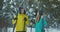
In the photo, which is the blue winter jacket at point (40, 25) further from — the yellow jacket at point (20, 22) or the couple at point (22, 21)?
the yellow jacket at point (20, 22)

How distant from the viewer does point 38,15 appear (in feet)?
7.21

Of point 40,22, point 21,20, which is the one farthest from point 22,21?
point 40,22

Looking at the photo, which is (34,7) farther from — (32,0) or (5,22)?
(5,22)

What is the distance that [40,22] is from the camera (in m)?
2.22

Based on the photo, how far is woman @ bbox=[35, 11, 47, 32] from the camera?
2.20 m

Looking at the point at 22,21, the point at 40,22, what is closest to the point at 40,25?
the point at 40,22

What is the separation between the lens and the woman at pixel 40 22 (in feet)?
7.21

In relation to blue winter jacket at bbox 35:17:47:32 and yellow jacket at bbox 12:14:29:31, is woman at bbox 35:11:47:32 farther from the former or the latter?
yellow jacket at bbox 12:14:29:31

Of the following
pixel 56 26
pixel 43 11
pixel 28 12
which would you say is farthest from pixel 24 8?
pixel 56 26

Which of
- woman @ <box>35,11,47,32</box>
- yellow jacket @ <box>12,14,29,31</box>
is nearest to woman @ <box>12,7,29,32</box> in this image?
yellow jacket @ <box>12,14,29,31</box>

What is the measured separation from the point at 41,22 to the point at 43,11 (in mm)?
127

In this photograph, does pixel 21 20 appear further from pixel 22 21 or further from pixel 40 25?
pixel 40 25

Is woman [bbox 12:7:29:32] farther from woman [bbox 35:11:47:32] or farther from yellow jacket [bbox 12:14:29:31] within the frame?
woman [bbox 35:11:47:32]

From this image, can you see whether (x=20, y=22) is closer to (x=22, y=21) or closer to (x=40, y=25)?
(x=22, y=21)
